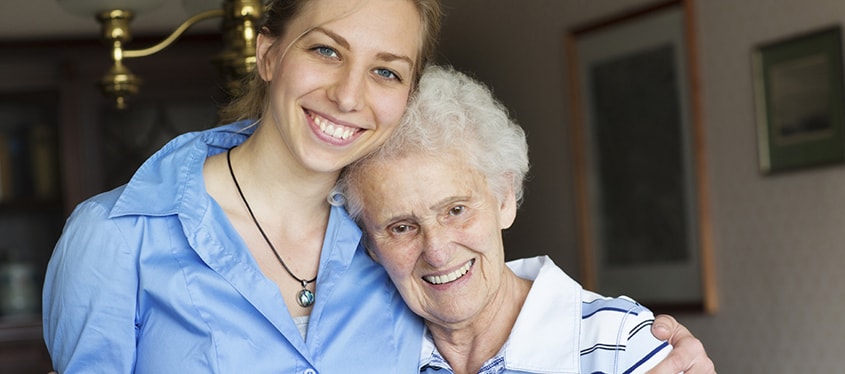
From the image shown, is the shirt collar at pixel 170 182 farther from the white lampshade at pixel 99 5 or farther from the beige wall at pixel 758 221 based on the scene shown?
the beige wall at pixel 758 221

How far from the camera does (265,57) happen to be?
75.3 inches

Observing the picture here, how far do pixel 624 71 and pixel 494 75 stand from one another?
1107 mm

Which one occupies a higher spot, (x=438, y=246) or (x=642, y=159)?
(x=642, y=159)

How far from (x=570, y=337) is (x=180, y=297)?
63 centimetres

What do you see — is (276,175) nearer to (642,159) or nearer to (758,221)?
(758,221)

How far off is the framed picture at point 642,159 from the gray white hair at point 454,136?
8.21 feet

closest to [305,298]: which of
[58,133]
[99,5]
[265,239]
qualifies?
[265,239]

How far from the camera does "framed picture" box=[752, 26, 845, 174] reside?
142 inches

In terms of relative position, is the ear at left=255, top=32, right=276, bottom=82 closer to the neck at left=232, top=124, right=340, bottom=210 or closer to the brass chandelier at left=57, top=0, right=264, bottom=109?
the neck at left=232, top=124, right=340, bottom=210

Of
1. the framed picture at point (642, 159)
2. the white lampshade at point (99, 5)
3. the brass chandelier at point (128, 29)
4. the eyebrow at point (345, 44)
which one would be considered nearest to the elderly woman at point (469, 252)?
the eyebrow at point (345, 44)

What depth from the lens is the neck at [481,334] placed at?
1.92 m

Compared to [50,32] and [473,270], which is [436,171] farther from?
[50,32]

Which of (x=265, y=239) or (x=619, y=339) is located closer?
(x=619, y=339)

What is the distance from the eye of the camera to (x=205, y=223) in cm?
179
